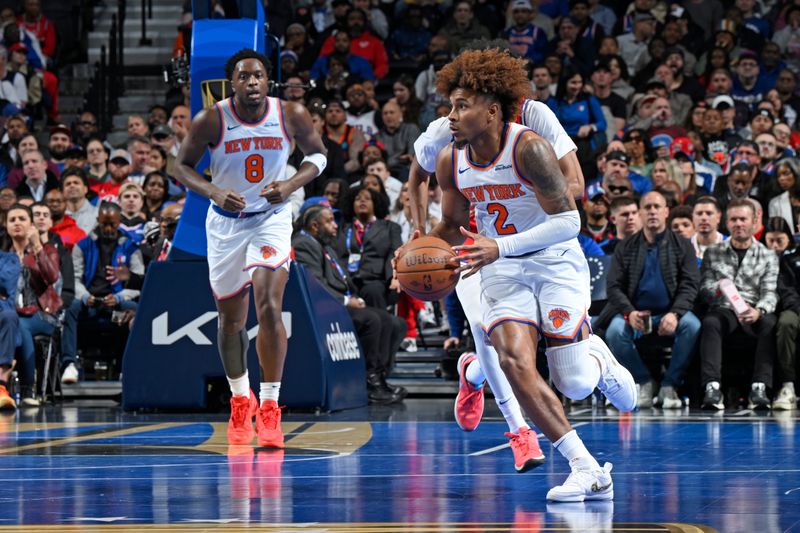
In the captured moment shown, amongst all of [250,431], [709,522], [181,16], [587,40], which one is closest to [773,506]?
[709,522]

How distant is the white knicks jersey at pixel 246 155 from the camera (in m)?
8.52

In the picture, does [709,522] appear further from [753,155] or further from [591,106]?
[591,106]

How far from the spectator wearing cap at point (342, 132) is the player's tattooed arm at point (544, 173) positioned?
9124mm

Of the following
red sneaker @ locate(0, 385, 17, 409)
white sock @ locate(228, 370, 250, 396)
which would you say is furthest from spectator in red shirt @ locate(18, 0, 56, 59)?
white sock @ locate(228, 370, 250, 396)

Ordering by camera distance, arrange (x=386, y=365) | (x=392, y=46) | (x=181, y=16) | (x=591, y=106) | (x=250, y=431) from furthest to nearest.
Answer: (x=181, y=16) → (x=392, y=46) → (x=591, y=106) → (x=386, y=365) → (x=250, y=431)

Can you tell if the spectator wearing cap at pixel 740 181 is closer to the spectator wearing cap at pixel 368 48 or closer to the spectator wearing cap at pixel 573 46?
the spectator wearing cap at pixel 573 46

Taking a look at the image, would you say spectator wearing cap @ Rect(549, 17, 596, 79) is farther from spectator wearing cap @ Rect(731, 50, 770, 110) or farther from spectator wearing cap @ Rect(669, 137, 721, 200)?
spectator wearing cap @ Rect(669, 137, 721, 200)

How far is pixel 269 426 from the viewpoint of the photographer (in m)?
8.02

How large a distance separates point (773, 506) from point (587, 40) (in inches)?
471

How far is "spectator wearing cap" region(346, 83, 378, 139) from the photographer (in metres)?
15.9

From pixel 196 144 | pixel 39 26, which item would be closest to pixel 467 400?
pixel 196 144

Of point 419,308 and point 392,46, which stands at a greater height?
point 392,46

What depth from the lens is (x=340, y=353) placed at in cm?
1059

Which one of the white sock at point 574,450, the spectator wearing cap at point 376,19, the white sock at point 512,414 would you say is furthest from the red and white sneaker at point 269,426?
the spectator wearing cap at point 376,19
